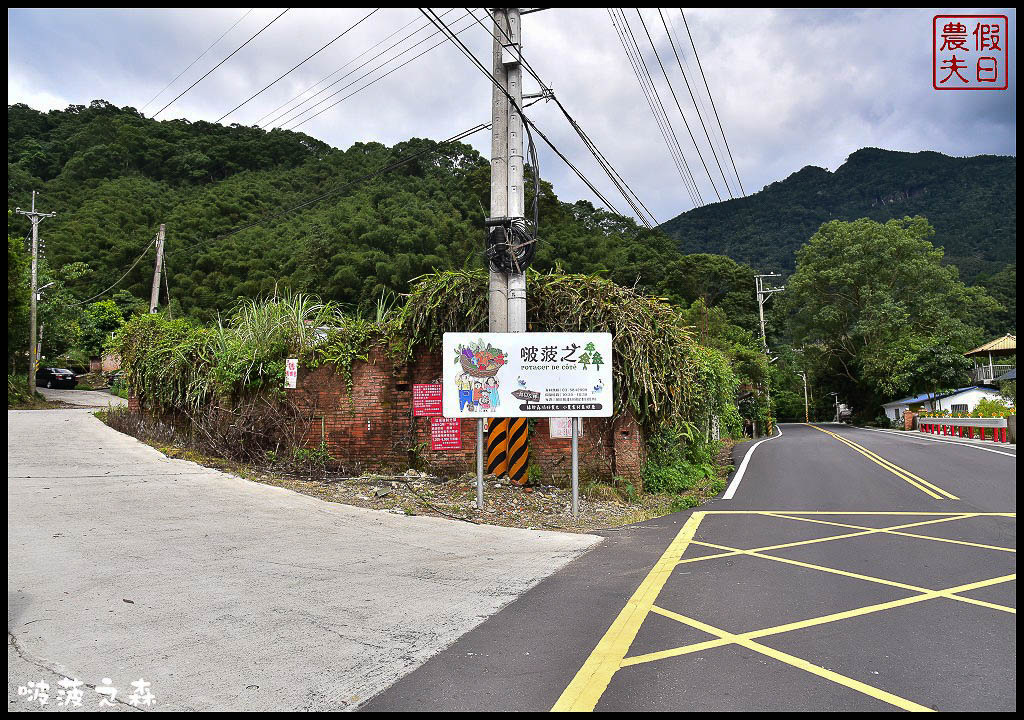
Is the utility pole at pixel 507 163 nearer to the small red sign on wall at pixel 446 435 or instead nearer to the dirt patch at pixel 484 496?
the small red sign on wall at pixel 446 435

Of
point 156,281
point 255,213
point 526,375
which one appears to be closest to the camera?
point 526,375

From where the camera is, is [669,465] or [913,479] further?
[913,479]

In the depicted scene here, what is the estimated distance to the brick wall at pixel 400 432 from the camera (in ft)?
36.3

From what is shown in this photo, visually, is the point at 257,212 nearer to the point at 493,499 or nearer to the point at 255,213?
the point at 255,213

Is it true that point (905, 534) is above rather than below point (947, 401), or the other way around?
below

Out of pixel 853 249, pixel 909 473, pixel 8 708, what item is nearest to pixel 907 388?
pixel 853 249

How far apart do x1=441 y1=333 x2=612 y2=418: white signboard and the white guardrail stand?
2193 cm

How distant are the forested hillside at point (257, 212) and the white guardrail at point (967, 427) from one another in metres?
14.8

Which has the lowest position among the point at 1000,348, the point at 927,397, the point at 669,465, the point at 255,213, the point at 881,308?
the point at 669,465

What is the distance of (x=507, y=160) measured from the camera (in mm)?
10508

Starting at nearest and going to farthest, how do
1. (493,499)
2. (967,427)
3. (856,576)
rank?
(856,576), (493,499), (967,427)

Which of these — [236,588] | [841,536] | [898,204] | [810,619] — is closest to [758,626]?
[810,619]

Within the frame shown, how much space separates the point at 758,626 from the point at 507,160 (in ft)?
25.9

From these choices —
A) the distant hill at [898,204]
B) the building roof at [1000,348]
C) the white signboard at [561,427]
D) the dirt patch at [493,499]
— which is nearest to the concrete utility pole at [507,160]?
the white signboard at [561,427]
